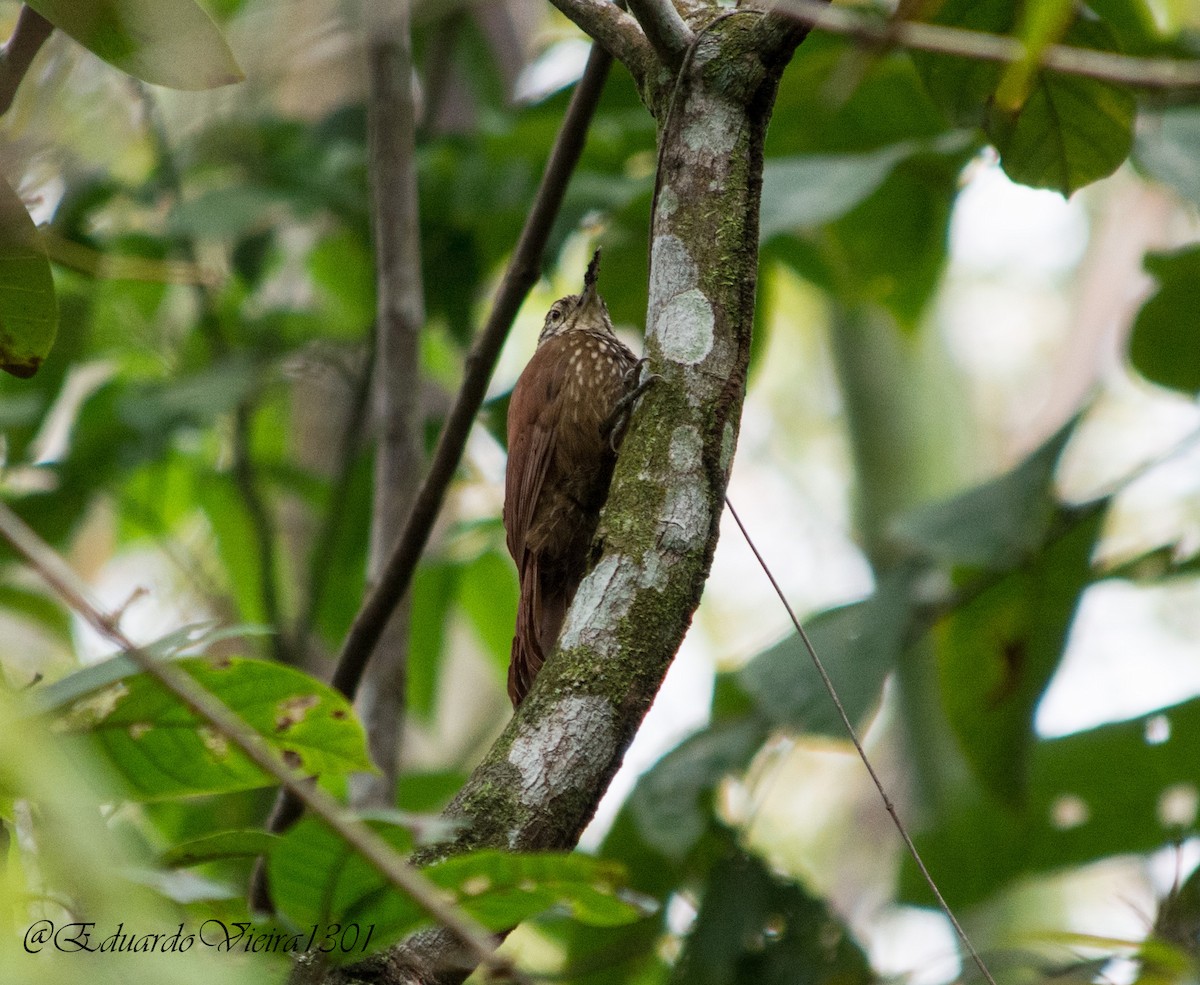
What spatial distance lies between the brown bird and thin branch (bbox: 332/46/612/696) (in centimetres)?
26

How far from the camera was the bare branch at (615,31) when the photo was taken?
6.06 feet

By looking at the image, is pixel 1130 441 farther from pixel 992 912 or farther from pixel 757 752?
pixel 757 752

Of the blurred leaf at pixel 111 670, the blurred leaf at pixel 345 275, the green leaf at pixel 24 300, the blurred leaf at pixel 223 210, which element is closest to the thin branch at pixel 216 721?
the blurred leaf at pixel 111 670

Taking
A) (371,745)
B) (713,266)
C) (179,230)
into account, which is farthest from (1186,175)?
(179,230)

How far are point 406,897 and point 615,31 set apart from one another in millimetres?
1313

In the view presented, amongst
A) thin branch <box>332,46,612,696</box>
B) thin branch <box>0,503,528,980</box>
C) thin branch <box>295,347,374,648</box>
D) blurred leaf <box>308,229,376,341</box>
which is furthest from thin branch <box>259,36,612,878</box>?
blurred leaf <box>308,229,376,341</box>

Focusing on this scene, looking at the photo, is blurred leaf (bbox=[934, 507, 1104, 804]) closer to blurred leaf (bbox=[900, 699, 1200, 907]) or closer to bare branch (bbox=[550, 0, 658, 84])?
blurred leaf (bbox=[900, 699, 1200, 907])

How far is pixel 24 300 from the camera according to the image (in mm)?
1645

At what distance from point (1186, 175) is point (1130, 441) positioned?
364 inches

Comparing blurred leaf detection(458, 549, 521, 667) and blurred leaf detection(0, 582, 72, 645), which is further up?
blurred leaf detection(458, 549, 521, 667)

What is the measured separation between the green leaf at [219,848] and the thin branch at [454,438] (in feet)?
3.70

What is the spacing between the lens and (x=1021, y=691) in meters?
3.24

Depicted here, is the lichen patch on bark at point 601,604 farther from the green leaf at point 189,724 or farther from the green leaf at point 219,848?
the green leaf at point 219,848

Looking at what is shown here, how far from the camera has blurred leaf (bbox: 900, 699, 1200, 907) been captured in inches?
135
